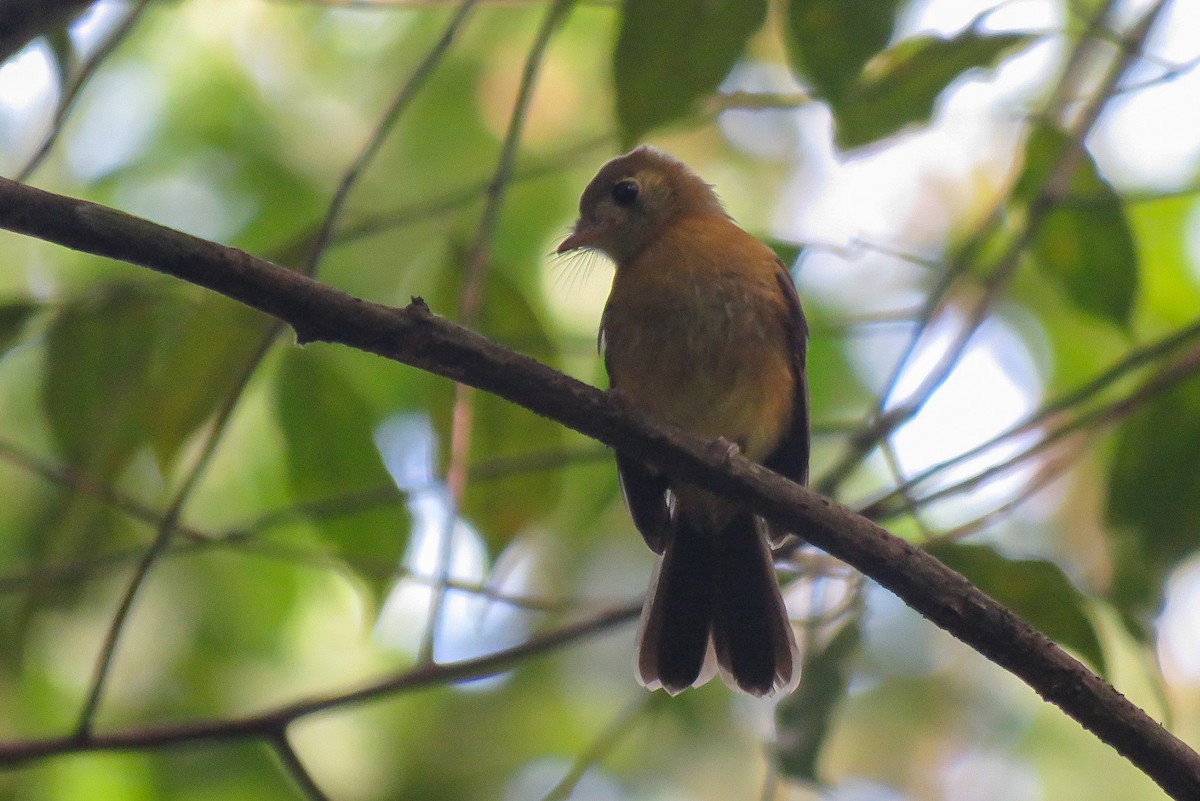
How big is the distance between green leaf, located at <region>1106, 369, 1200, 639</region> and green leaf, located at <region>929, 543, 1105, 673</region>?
1.10 feet

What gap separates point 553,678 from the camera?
6137mm

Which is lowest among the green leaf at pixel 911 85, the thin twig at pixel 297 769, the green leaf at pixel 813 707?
the thin twig at pixel 297 769

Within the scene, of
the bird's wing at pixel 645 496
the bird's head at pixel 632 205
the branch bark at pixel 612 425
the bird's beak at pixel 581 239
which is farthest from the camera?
the bird's head at pixel 632 205

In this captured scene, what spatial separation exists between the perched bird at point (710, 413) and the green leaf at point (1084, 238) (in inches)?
32.0

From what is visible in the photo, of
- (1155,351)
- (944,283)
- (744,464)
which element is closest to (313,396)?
(744,464)

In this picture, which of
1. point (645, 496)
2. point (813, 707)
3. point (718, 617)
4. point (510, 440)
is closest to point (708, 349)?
point (645, 496)

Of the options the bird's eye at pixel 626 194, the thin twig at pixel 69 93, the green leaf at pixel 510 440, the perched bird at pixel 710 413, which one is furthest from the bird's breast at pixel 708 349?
the thin twig at pixel 69 93

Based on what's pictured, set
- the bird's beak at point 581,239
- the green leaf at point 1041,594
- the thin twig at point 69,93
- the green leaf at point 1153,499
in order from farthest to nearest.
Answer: the bird's beak at point 581,239 < the green leaf at point 1153,499 < the green leaf at point 1041,594 < the thin twig at point 69,93

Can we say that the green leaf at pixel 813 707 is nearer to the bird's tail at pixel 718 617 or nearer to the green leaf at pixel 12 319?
the bird's tail at pixel 718 617

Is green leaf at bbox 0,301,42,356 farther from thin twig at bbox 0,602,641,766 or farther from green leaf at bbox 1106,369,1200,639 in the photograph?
green leaf at bbox 1106,369,1200,639

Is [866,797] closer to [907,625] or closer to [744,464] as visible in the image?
[907,625]

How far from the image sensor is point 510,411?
11.9 ft

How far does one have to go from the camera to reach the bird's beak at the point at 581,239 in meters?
4.39

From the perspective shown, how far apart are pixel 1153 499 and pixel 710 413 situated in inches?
51.3
